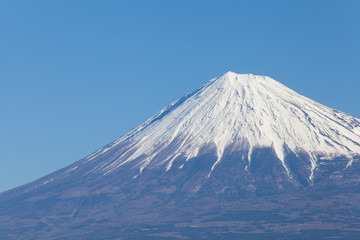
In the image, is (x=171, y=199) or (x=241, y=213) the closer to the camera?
(x=241, y=213)

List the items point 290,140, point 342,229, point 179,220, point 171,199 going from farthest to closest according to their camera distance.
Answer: point 290,140 < point 171,199 < point 179,220 < point 342,229

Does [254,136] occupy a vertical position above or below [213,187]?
above

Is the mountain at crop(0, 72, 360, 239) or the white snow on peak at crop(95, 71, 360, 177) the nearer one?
the mountain at crop(0, 72, 360, 239)

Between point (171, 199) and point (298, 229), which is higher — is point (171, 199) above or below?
above

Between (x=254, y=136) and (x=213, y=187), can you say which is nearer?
(x=213, y=187)

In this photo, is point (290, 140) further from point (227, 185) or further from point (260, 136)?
point (227, 185)

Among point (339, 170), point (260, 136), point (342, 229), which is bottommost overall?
point (342, 229)

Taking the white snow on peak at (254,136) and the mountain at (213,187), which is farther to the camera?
the white snow on peak at (254,136)

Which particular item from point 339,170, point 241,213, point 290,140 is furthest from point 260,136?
point 241,213
